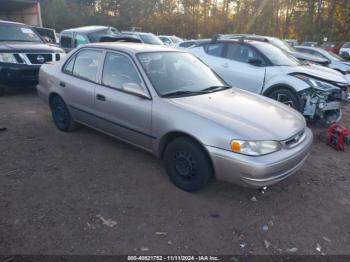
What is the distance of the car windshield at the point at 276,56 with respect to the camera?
6762 mm

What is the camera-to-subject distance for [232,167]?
314 centimetres

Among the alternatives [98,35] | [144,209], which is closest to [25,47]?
[98,35]

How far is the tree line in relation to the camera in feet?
111

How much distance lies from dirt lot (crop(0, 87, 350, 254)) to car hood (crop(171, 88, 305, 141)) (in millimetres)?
801

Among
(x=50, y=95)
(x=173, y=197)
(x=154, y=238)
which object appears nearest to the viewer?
(x=154, y=238)

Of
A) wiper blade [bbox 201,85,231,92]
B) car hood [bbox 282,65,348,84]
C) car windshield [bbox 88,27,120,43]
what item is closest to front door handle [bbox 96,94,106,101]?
wiper blade [bbox 201,85,231,92]

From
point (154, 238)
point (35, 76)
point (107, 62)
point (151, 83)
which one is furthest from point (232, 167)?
point (35, 76)

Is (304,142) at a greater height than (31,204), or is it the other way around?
(304,142)

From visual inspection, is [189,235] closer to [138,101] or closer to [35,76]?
[138,101]

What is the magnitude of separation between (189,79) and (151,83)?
2.11 ft

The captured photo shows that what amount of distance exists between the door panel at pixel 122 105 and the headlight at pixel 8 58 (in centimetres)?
414

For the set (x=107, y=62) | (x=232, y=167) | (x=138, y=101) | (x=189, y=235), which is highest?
(x=107, y=62)

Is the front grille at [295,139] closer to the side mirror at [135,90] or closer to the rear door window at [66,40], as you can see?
the side mirror at [135,90]

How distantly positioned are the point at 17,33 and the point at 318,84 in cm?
765
